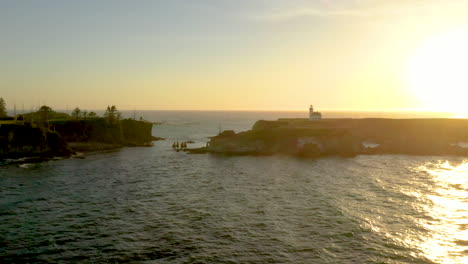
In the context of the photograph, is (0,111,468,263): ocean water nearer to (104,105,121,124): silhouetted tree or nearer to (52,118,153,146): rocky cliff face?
(52,118,153,146): rocky cliff face

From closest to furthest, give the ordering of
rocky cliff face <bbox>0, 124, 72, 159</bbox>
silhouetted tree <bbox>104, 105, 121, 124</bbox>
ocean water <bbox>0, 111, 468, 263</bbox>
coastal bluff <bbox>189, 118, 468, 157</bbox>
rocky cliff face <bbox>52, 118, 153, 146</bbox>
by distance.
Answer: ocean water <bbox>0, 111, 468, 263</bbox> → rocky cliff face <bbox>0, 124, 72, 159</bbox> → coastal bluff <bbox>189, 118, 468, 157</bbox> → rocky cliff face <bbox>52, 118, 153, 146</bbox> → silhouetted tree <bbox>104, 105, 121, 124</bbox>

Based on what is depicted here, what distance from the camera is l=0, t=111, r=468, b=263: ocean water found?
85.6ft

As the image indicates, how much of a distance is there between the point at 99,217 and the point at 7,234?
27.0ft

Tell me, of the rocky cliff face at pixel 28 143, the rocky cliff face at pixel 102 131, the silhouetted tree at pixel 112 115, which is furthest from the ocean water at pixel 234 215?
the silhouetted tree at pixel 112 115

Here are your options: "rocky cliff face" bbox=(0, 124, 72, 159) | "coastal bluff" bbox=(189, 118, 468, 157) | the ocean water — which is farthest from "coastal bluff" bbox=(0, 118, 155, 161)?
"coastal bluff" bbox=(189, 118, 468, 157)

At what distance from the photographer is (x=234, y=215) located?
35.7 meters

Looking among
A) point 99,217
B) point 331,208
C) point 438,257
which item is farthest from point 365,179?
point 99,217

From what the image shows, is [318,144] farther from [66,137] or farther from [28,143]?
[66,137]

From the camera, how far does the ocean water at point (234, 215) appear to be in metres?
26.1

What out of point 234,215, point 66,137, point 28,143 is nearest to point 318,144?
point 234,215

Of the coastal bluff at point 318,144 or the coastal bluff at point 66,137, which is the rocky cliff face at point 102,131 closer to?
the coastal bluff at point 66,137

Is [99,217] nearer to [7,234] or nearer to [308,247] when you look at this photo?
[7,234]

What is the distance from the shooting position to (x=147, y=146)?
113 m

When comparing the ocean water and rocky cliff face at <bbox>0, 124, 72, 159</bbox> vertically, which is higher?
rocky cliff face at <bbox>0, 124, 72, 159</bbox>
